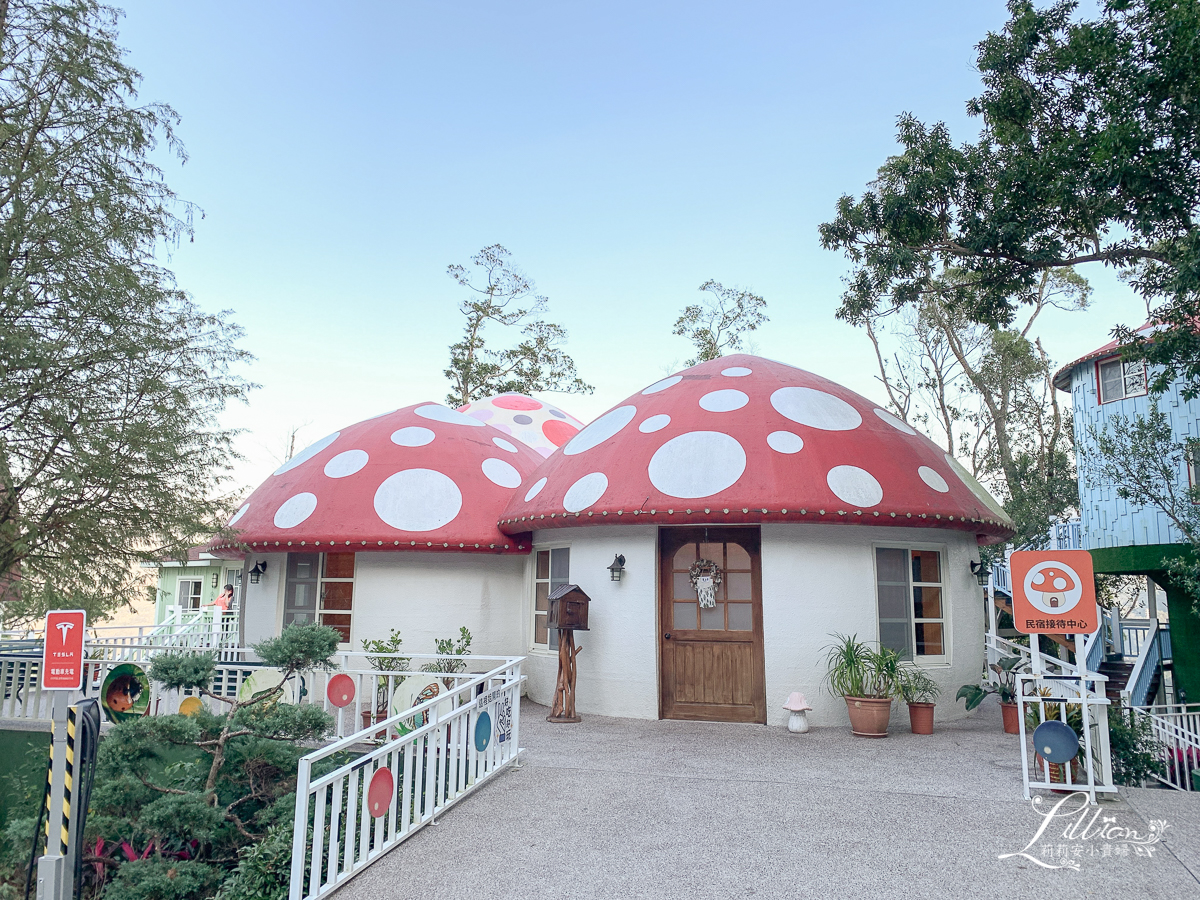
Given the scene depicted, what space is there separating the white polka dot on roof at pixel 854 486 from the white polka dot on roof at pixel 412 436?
6659 mm

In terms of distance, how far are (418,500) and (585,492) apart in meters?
3.07

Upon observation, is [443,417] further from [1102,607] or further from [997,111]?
[1102,607]

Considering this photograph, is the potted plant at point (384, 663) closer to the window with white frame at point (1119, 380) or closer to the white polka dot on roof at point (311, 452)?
the white polka dot on roof at point (311, 452)

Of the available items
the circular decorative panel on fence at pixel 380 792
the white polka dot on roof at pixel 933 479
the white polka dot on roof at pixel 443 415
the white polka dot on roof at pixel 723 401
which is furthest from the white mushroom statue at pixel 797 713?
the white polka dot on roof at pixel 443 415

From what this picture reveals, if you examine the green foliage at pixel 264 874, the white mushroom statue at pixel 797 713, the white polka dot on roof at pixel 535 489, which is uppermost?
the white polka dot on roof at pixel 535 489

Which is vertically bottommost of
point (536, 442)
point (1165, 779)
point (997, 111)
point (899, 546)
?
point (1165, 779)

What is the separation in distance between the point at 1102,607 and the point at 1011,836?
1594 cm

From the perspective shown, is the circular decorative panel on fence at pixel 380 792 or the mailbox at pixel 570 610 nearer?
the circular decorative panel on fence at pixel 380 792

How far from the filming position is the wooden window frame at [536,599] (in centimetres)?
1119

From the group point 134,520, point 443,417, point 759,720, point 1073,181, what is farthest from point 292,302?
point 1073,181

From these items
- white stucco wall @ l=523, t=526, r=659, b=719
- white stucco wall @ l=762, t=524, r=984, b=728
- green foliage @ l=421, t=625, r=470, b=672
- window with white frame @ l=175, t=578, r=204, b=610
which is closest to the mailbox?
white stucco wall @ l=523, t=526, r=659, b=719

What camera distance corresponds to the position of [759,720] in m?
9.59

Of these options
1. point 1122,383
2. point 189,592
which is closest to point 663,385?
point 1122,383

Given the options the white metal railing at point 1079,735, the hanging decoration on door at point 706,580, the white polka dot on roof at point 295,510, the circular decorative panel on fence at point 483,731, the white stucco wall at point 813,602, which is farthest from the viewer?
the white polka dot on roof at point 295,510
